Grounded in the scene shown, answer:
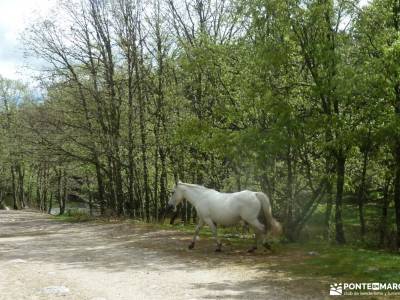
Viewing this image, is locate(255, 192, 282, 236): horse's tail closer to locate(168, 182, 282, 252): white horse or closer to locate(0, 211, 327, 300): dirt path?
locate(168, 182, 282, 252): white horse

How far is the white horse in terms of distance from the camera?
42.3ft

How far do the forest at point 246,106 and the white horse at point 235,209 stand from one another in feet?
5.70

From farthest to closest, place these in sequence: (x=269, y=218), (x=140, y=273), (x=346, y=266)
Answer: (x=269, y=218), (x=346, y=266), (x=140, y=273)

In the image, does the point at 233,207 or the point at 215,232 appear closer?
the point at 233,207

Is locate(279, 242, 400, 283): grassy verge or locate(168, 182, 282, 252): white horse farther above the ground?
locate(168, 182, 282, 252): white horse

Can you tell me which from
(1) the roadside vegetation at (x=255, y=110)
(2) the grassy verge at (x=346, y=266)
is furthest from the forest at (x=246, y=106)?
(2) the grassy verge at (x=346, y=266)

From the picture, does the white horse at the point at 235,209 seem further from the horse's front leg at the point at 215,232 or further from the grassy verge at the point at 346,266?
the grassy verge at the point at 346,266

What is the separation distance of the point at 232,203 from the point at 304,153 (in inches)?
138

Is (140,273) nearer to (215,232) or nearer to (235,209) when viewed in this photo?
(215,232)

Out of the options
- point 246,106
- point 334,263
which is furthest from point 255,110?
point 334,263

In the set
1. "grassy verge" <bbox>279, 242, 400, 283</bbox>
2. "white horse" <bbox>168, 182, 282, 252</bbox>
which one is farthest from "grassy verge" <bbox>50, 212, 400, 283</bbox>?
"white horse" <bbox>168, 182, 282, 252</bbox>

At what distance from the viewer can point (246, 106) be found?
50.4ft

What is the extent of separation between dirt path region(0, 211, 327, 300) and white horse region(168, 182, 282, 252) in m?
0.76

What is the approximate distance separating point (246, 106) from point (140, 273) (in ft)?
23.3
